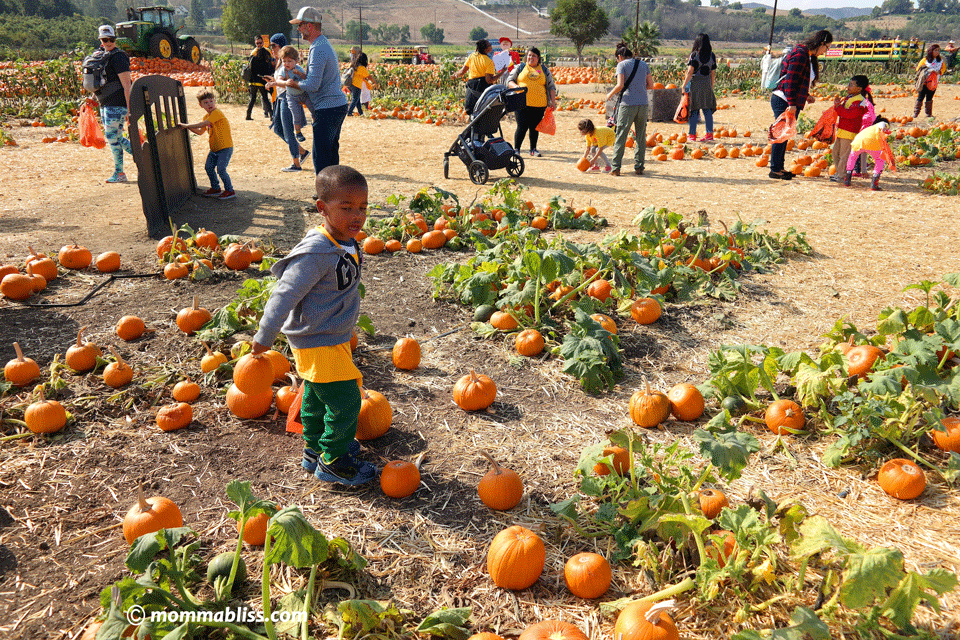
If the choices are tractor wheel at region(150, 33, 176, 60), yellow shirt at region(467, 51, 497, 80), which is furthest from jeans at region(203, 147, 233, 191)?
tractor wheel at region(150, 33, 176, 60)

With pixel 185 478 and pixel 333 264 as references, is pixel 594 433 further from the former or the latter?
pixel 185 478

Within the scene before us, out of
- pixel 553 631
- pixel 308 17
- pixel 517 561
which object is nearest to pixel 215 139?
pixel 308 17

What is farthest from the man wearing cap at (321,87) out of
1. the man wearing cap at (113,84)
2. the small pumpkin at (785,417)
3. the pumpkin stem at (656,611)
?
the pumpkin stem at (656,611)

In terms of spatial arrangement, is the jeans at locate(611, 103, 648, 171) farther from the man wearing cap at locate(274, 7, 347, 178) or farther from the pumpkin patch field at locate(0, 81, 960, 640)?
the man wearing cap at locate(274, 7, 347, 178)

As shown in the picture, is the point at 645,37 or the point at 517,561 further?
the point at 645,37

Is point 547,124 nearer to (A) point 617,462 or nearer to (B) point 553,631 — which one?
(A) point 617,462

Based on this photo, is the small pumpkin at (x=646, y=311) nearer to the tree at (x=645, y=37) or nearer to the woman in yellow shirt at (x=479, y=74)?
the woman in yellow shirt at (x=479, y=74)

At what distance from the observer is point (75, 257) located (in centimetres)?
575

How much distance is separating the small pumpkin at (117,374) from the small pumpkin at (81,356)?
23 centimetres

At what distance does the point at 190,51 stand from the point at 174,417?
2892 cm

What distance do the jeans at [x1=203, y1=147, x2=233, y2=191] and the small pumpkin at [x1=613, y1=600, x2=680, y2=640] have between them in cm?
790

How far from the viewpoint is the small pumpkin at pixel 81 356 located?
3982 mm

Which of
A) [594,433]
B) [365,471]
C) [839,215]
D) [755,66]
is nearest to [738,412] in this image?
[594,433]

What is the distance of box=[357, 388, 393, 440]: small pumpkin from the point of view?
11.1 ft
